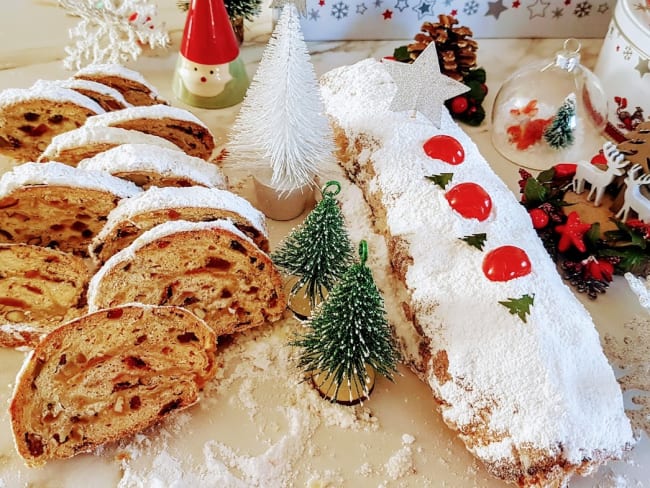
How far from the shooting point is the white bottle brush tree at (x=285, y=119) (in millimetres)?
1769

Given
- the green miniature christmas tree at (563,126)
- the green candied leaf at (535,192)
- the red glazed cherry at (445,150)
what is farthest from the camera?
the green miniature christmas tree at (563,126)

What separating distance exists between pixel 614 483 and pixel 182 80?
1.72 meters

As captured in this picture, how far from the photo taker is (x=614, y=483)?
5.09ft

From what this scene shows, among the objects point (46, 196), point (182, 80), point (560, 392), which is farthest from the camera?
point (182, 80)

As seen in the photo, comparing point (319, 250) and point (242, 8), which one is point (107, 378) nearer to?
point (319, 250)

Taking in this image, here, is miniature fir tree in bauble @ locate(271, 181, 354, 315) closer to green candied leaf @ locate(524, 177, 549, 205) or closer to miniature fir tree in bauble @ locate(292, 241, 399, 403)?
miniature fir tree in bauble @ locate(292, 241, 399, 403)

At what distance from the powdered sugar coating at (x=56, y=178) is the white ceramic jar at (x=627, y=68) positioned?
1622 millimetres

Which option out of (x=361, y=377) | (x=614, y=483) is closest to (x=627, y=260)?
(x=614, y=483)

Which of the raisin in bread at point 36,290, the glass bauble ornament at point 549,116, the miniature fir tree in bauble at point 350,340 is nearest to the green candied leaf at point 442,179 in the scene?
the miniature fir tree in bauble at point 350,340

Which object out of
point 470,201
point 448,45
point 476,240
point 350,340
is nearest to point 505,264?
point 476,240

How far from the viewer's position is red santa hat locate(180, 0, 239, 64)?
2061 millimetres

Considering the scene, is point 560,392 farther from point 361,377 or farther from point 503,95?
point 503,95

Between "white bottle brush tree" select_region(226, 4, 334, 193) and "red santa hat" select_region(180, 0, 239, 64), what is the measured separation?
1.08 ft

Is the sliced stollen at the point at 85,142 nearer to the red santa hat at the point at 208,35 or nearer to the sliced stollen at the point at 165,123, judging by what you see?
the sliced stollen at the point at 165,123
